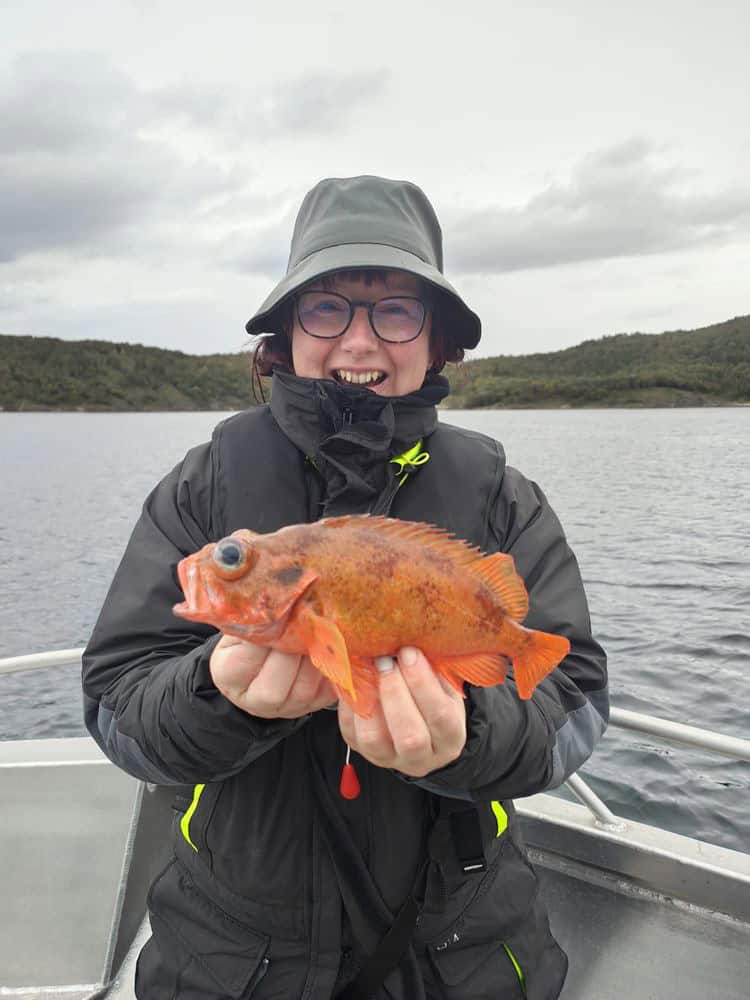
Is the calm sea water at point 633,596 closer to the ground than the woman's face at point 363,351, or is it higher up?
closer to the ground

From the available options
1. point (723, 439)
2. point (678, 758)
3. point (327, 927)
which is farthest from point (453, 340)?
point (723, 439)

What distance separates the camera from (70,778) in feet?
16.3

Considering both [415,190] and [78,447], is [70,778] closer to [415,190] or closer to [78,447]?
[415,190]

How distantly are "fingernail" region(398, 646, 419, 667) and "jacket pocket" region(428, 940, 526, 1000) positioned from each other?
1216 millimetres

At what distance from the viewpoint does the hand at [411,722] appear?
7.60ft

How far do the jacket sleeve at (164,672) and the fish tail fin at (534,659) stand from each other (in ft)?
2.68

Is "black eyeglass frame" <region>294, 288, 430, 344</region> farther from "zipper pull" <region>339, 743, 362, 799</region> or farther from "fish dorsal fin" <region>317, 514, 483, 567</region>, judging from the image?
"zipper pull" <region>339, 743, 362, 799</region>

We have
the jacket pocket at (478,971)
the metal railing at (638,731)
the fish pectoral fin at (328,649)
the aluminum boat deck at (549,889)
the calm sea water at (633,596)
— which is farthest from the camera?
the calm sea water at (633,596)

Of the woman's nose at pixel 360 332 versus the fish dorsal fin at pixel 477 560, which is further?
the woman's nose at pixel 360 332

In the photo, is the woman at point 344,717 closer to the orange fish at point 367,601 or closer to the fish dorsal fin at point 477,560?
the orange fish at point 367,601

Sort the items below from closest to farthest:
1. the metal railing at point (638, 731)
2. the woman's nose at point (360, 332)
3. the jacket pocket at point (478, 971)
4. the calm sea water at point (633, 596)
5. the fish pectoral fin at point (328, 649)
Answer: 1. the fish pectoral fin at point (328, 649)
2. the jacket pocket at point (478, 971)
3. the woman's nose at point (360, 332)
4. the metal railing at point (638, 731)
5. the calm sea water at point (633, 596)

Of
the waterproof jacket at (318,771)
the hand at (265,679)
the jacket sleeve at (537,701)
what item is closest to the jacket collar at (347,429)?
the waterproof jacket at (318,771)

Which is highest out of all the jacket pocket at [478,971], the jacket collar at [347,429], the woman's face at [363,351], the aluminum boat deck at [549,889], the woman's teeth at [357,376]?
the woman's face at [363,351]

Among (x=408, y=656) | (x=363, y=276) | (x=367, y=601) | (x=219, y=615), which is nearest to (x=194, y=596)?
(x=219, y=615)
